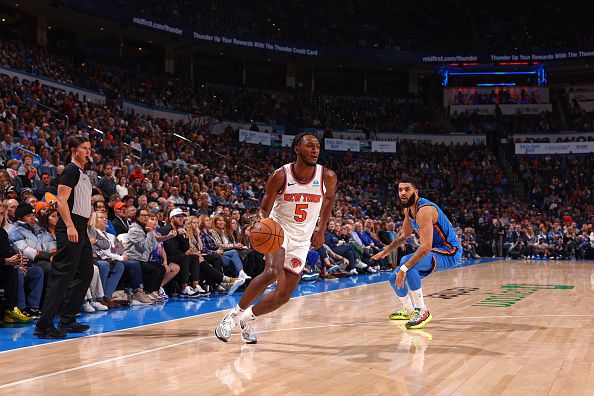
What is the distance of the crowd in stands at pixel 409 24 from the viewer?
33.5 meters

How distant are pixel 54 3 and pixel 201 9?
8666mm

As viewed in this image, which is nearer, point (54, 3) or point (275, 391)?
point (275, 391)

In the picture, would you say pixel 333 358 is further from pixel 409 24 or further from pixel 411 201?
pixel 409 24

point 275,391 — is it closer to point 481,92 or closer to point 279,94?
point 279,94

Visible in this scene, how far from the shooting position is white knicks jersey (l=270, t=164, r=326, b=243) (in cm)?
554

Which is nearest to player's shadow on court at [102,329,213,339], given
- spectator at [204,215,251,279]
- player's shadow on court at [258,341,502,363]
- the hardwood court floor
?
the hardwood court floor

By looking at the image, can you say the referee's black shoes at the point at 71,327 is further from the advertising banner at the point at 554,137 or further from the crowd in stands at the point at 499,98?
the crowd in stands at the point at 499,98

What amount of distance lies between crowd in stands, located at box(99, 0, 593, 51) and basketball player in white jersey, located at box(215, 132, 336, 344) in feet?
88.5

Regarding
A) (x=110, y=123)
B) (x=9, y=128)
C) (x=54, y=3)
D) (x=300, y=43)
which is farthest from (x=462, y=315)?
(x=300, y=43)

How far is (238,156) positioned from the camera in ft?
83.0

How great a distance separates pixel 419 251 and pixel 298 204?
1638 mm

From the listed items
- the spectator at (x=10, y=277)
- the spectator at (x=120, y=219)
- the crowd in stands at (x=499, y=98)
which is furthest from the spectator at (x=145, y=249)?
the crowd in stands at (x=499, y=98)

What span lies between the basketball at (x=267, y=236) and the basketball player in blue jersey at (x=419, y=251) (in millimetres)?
1699

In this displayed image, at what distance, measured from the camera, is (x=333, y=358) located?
16.4 ft
